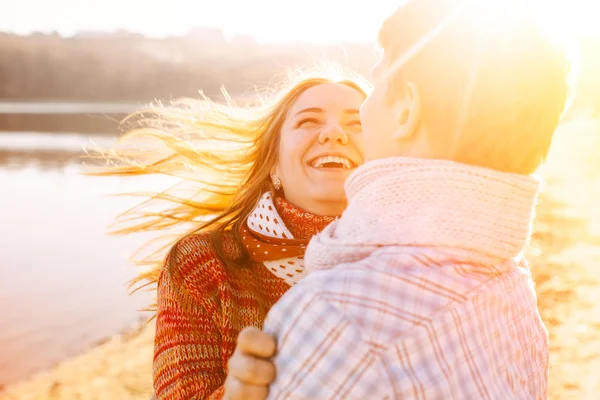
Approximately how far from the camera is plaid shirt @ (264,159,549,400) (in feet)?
3.18

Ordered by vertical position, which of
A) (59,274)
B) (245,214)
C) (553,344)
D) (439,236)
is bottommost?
(553,344)

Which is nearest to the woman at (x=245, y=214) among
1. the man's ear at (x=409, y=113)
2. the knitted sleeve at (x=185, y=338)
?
the knitted sleeve at (x=185, y=338)

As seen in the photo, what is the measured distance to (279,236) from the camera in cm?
209

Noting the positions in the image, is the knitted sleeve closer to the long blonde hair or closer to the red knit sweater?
the red knit sweater

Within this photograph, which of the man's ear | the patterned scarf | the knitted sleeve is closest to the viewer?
the man's ear

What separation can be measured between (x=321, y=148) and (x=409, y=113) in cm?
110

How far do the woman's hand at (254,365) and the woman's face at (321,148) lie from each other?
3.59 feet

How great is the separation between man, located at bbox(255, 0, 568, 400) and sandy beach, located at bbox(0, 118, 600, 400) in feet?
10.6

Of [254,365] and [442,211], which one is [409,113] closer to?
[442,211]

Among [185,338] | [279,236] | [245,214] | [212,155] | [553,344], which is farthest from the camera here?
[553,344]

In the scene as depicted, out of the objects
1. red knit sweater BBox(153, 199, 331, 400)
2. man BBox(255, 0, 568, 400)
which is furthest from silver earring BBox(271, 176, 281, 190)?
man BBox(255, 0, 568, 400)

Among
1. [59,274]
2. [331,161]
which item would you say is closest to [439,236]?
[331,161]

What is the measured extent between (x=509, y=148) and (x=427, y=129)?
15cm

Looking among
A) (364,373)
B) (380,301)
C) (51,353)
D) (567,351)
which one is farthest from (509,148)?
(51,353)
